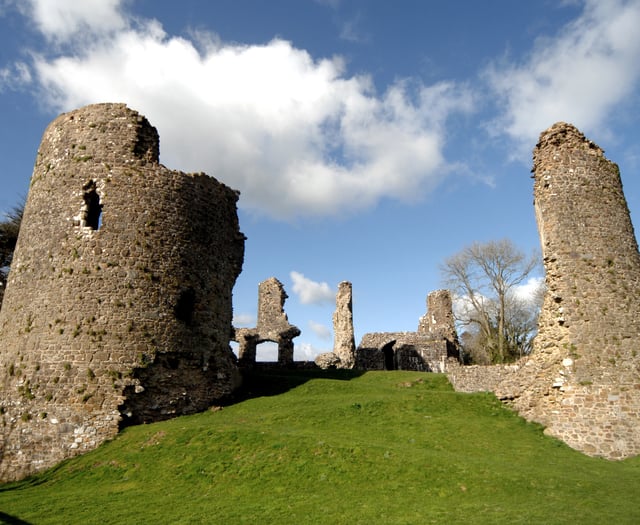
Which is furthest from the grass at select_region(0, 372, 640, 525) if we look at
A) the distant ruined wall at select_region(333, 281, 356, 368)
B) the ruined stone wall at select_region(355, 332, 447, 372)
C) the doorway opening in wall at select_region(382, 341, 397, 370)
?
the doorway opening in wall at select_region(382, 341, 397, 370)

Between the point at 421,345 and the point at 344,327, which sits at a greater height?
the point at 344,327

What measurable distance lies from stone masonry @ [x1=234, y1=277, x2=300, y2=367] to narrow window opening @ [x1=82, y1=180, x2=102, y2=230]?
15.4 m

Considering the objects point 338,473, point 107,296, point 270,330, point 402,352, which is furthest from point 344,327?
point 338,473

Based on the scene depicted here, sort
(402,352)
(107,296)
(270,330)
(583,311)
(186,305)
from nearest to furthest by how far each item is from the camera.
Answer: (583,311) < (107,296) < (186,305) < (402,352) < (270,330)

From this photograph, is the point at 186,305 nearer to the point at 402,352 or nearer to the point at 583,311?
the point at 583,311

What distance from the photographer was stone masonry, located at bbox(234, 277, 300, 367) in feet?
105

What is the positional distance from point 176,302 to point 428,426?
30.0 ft

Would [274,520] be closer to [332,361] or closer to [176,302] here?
[176,302]

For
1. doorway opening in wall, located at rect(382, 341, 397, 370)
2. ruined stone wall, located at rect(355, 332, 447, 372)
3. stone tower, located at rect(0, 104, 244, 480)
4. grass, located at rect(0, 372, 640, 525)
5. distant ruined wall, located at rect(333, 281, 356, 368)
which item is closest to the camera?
grass, located at rect(0, 372, 640, 525)

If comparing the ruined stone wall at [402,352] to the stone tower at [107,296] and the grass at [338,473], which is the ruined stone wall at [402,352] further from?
the stone tower at [107,296]

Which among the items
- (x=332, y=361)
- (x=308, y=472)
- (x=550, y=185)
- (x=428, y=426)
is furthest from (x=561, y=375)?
(x=332, y=361)

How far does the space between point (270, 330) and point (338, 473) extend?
24.2m

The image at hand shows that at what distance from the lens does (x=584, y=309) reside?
15.9m

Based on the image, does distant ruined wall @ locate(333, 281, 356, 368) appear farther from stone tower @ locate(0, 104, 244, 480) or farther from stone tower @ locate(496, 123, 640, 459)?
stone tower @ locate(496, 123, 640, 459)
